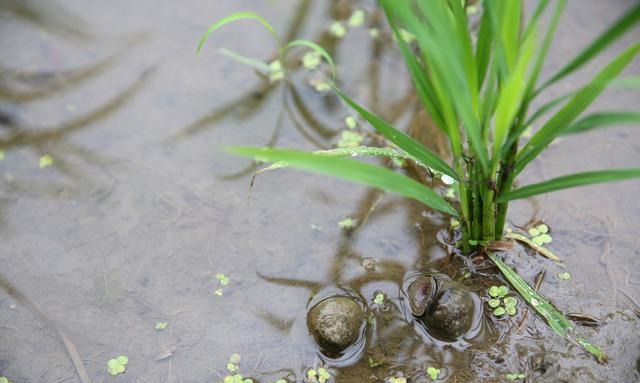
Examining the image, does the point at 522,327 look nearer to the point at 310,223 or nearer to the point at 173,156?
the point at 310,223

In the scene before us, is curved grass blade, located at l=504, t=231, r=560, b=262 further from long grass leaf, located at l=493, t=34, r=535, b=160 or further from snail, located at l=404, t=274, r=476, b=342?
long grass leaf, located at l=493, t=34, r=535, b=160

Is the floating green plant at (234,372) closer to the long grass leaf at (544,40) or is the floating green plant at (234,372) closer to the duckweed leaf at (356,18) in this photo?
the long grass leaf at (544,40)

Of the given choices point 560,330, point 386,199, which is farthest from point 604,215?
point 386,199

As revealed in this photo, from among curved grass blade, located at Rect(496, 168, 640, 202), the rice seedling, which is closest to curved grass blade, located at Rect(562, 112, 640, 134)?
the rice seedling

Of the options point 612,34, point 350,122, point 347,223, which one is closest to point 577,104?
point 612,34

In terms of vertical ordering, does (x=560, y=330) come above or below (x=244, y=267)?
above

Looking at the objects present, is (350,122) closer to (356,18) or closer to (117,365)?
(356,18)

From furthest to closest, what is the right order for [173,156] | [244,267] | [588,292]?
[173,156]
[244,267]
[588,292]
